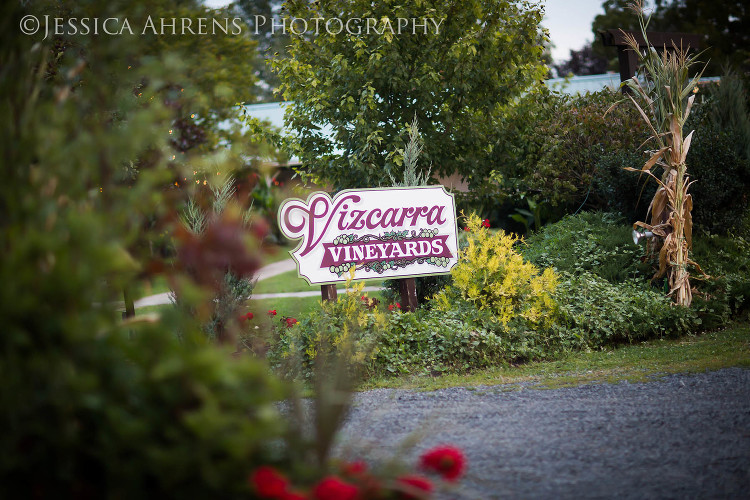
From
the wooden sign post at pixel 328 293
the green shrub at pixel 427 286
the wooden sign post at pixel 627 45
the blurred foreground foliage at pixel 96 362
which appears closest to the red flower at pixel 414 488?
the blurred foreground foliage at pixel 96 362

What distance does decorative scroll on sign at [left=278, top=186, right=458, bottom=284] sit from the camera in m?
6.95

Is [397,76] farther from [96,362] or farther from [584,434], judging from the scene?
[96,362]

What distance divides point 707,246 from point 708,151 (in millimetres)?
1400

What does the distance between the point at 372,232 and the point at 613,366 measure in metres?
3.01

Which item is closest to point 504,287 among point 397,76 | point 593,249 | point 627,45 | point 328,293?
point 328,293

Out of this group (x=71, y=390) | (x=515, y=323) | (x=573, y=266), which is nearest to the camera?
(x=71, y=390)

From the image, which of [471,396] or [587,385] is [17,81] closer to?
[471,396]

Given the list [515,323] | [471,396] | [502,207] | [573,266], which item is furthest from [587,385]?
[502,207]

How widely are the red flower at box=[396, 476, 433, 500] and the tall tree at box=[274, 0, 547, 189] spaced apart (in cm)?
710

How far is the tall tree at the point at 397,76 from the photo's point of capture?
9.21 m

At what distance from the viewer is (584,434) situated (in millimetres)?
3857

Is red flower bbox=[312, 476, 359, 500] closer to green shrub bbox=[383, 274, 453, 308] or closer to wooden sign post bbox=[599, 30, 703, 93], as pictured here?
green shrub bbox=[383, 274, 453, 308]

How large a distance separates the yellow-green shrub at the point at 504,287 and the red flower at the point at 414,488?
4.74 metres

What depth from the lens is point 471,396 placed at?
5031 mm
